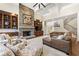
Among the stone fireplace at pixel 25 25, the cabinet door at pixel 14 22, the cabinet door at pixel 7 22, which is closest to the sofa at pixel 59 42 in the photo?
the stone fireplace at pixel 25 25

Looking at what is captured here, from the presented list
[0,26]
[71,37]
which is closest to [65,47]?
[71,37]

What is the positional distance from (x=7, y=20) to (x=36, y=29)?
561 mm

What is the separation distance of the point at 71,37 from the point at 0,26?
4.31ft

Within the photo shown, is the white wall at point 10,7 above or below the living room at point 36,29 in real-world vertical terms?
above

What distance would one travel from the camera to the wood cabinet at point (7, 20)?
2479mm

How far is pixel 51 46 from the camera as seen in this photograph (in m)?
2.49

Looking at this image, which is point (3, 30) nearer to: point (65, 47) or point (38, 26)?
point (38, 26)

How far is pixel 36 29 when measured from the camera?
2.51m

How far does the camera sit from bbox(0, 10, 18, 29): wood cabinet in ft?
8.13

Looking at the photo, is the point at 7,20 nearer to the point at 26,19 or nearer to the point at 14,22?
the point at 14,22

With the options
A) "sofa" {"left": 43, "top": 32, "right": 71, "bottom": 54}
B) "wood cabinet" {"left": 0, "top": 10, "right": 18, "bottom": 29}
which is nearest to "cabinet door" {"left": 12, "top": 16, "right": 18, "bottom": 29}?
"wood cabinet" {"left": 0, "top": 10, "right": 18, "bottom": 29}

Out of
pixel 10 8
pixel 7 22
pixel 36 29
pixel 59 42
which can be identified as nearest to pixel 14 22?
pixel 7 22

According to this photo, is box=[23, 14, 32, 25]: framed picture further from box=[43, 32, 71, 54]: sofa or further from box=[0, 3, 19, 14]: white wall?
box=[43, 32, 71, 54]: sofa

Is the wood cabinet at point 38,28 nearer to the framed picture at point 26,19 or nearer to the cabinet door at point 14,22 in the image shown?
the framed picture at point 26,19
